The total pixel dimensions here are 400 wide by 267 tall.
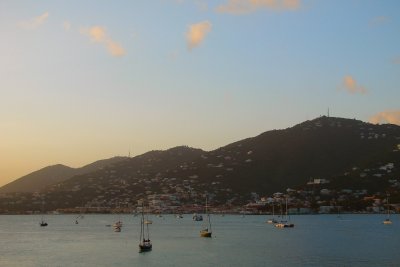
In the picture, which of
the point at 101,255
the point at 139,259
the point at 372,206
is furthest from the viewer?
the point at 372,206

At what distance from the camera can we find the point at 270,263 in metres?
61.5

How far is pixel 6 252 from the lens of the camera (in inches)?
3118

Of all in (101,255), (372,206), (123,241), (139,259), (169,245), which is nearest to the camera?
(139,259)

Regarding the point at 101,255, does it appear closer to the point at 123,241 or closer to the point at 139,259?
the point at 139,259

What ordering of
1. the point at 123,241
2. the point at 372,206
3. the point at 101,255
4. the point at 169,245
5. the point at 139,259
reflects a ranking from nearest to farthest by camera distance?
the point at 139,259 < the point at 101,255 < the point at 169,245 < the point at 123,241 < the point at 372,206

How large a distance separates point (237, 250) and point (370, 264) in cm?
2005

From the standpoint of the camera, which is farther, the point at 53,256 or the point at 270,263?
the point at 53,256

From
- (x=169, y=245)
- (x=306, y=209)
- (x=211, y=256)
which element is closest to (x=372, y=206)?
(x=306, y=209)

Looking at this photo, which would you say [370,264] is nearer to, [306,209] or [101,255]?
[101,255]

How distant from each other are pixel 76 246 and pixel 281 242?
28.9 m

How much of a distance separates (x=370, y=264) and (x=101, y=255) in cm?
Result: 3060

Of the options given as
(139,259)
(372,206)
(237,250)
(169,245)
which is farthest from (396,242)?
(372,206)

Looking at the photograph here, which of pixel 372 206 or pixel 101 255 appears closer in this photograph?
pixel 101 255

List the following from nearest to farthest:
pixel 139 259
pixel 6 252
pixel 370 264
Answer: pixel 370 264 → pixel 139 259 → pixel 6 252
